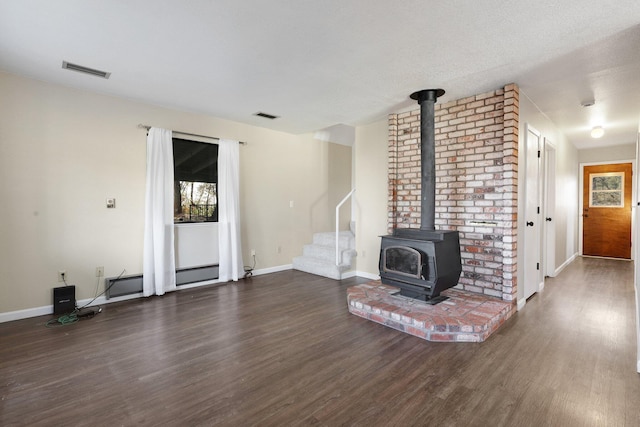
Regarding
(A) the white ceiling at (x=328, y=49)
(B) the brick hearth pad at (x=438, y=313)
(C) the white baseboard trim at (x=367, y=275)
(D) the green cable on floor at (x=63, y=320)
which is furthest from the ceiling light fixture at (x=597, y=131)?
(D) the green cable on floor at (x=63, y=320)

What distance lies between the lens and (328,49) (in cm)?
255

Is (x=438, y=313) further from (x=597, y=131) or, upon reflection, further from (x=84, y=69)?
(x=597, y=131)

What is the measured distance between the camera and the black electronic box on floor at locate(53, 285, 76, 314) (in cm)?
333

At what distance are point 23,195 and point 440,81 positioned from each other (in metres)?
4.53

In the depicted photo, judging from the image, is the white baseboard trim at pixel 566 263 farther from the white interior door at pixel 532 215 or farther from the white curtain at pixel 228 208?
the white curtain at pixel 228 208

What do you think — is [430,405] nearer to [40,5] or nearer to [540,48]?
[540,48]

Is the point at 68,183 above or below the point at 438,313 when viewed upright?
above

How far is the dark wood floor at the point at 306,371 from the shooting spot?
5.71 ft

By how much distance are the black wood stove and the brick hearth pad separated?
168mm

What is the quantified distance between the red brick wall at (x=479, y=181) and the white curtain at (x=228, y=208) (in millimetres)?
2605

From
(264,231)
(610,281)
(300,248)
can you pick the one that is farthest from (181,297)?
(610,281)

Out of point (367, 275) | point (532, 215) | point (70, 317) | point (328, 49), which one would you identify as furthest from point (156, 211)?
point (532, 215)

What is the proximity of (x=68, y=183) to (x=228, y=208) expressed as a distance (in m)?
1.90

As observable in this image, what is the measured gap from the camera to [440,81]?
3.19 m
